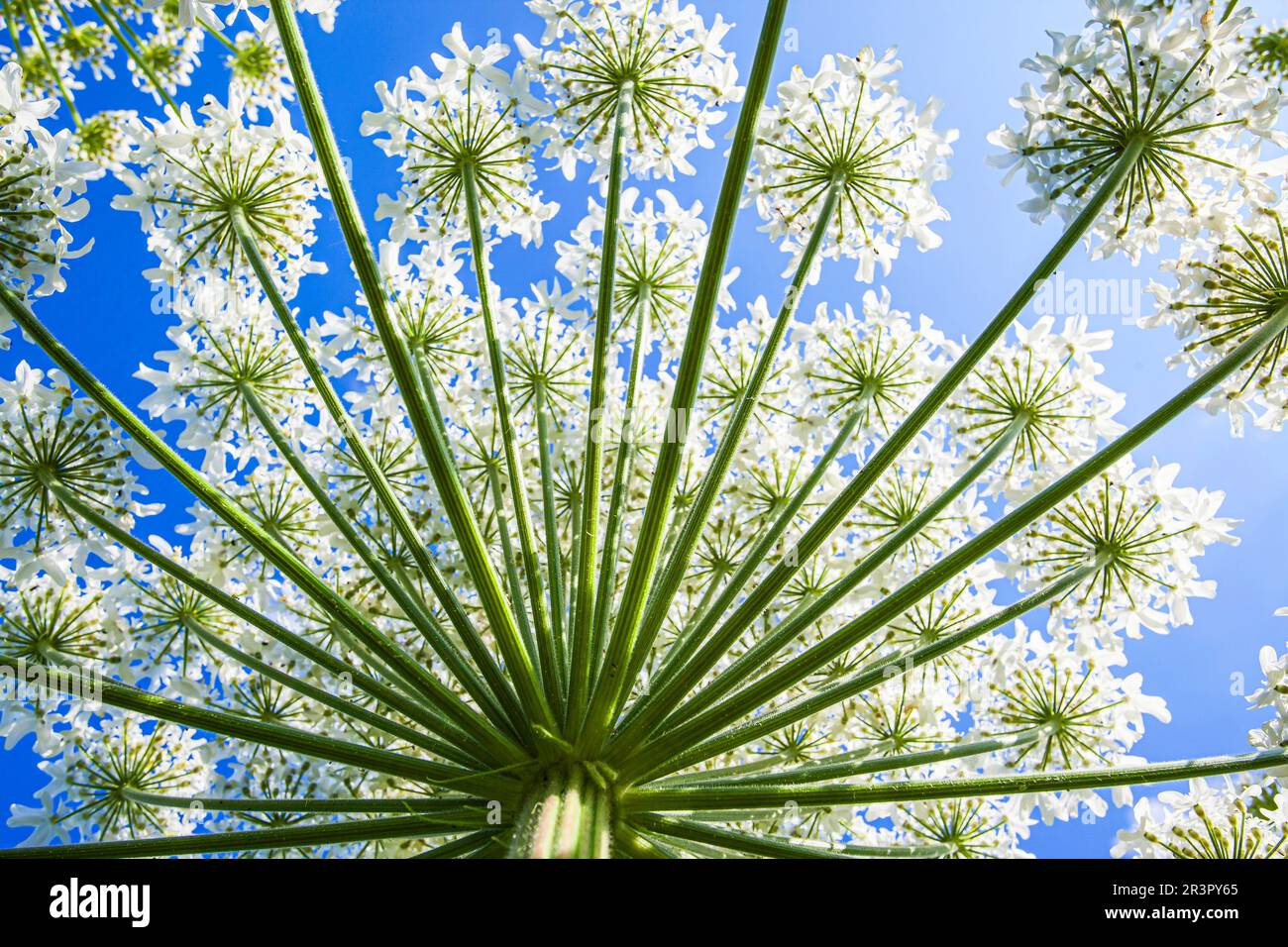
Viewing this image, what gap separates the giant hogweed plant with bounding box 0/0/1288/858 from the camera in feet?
21.0

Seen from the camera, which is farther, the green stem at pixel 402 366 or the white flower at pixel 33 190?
the white flower at pixel 33 190

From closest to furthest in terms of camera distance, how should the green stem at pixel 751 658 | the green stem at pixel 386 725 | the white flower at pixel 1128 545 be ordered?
the green stem at pixel 751 658 → the green stem at pixel 386 725 → the white flower at pixel 1128 545

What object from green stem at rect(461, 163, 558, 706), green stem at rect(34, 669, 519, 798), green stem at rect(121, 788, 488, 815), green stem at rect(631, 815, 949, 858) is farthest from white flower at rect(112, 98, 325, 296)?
green stem at rect(631, 815, 949, 858)

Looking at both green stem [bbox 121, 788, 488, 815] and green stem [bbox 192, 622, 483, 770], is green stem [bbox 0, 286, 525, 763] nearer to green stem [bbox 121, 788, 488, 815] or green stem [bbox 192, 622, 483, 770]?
green stem [bbox 192, 622, 483, 770]

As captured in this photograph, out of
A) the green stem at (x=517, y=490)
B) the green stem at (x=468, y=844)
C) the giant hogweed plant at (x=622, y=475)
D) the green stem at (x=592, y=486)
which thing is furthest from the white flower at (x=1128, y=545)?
the green stem at (x=468, y=844)

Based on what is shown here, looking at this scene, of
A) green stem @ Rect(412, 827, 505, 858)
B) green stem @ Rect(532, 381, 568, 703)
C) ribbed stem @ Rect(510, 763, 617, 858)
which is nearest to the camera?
ribbed stem @ Rect(510, 763, 617, 858)

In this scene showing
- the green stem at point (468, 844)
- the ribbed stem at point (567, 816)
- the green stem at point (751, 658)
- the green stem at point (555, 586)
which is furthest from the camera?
the green stem at point (555, 586)

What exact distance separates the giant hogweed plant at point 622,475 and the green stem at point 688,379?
30 millimetres

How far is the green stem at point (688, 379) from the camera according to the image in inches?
212

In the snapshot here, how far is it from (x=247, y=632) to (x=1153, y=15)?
34.2 ft

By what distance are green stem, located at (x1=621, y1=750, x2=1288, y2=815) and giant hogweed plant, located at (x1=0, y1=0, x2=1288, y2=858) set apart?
0.04 metres

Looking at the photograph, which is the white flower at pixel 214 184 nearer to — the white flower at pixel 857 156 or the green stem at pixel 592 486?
the green stem at pixel 592 486

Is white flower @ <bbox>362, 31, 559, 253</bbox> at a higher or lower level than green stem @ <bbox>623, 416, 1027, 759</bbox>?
higher

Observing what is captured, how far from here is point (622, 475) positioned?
7359 mm
